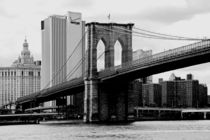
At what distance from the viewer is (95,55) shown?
79250mm

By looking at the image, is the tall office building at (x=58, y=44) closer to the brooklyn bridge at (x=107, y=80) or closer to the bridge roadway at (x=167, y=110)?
the bridge roadway at (x=167, y=110)

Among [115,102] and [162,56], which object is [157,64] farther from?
[115,102]

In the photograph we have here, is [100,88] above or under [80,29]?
under

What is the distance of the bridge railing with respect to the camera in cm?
6004

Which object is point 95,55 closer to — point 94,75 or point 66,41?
point 94,75

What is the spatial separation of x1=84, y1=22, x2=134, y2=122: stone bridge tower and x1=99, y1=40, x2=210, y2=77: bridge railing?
5.84 ft

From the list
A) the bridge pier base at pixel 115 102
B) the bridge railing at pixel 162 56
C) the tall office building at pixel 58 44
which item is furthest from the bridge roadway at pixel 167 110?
the bridge railing at pixel 162 56

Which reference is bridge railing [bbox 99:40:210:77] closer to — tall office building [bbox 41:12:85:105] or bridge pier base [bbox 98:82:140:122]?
bridge pier base [bbox 98:82:140:122]

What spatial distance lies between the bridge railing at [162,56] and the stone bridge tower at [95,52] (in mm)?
1780

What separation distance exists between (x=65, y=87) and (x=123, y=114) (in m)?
9.85

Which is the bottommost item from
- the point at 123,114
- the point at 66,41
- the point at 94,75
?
the point at 123,114

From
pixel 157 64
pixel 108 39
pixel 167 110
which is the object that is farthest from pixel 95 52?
pixel 167 110

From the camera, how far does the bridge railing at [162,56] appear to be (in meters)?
60.0

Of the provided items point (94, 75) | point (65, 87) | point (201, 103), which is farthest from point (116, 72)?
point (201, 103)
